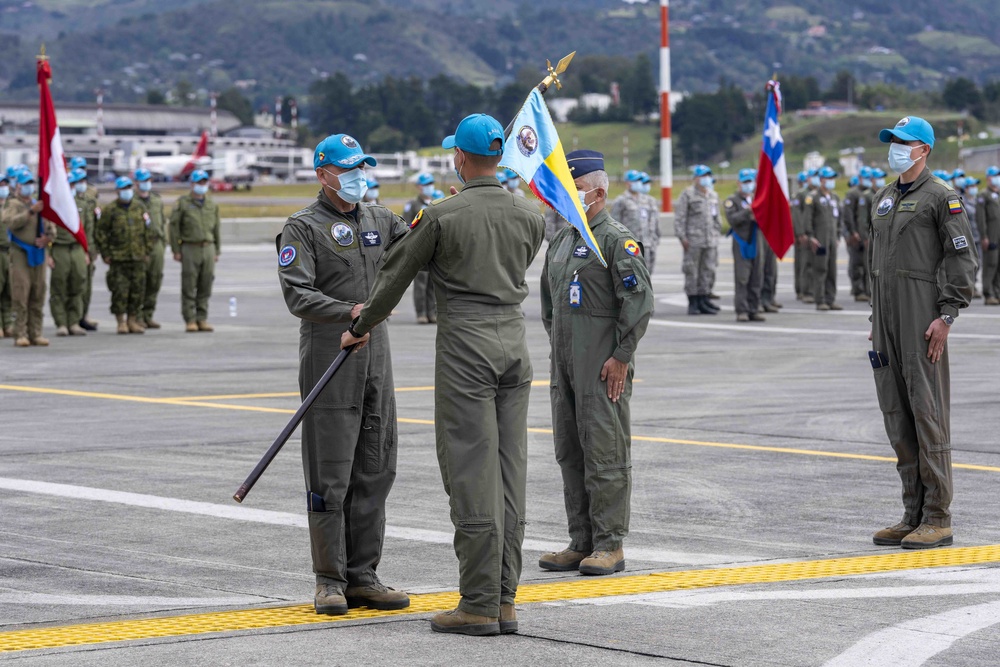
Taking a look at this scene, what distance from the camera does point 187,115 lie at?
189 meters

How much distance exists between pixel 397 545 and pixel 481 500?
6.17 feet

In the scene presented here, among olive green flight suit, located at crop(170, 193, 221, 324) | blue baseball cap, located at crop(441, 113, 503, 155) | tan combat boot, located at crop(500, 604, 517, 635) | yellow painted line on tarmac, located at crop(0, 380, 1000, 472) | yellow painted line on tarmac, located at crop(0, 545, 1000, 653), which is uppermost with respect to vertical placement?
blue baseball cap, located at crop(441, 113, 503, 155)

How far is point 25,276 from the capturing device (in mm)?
19016

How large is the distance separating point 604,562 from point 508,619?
3.94ft

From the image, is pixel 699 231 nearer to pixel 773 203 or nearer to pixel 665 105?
pixel 773 203

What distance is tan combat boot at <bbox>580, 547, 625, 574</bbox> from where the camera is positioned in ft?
24.3

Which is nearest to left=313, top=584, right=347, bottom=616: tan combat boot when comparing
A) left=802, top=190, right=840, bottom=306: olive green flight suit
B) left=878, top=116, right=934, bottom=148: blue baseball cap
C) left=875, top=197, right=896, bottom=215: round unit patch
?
left=875, top=197, right=896, bottom=215: round unit patch

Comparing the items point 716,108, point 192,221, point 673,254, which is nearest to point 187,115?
point 716,108

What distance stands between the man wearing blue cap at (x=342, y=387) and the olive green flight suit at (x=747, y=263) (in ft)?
49.6

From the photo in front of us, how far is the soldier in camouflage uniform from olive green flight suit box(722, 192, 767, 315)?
8.07 m

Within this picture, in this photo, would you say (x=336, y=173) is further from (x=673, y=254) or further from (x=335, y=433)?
(x=673, y=254)

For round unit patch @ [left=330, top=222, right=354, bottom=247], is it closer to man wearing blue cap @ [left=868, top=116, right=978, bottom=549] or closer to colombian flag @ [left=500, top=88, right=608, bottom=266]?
colombian flag @ [left=500, top=88, right=608, bottom=266]

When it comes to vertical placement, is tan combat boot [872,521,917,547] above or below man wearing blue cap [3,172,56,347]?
below

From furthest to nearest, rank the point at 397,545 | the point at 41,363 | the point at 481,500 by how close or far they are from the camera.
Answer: the point at 41,363 < the point at 397,545 < the point at 481,500
